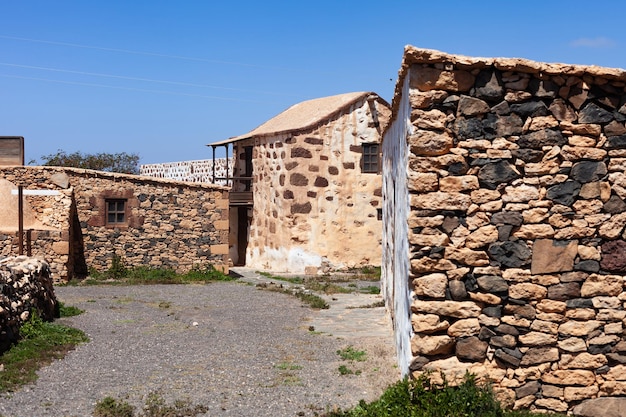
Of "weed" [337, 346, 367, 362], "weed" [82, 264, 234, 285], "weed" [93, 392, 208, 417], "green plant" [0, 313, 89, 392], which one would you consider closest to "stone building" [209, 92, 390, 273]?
"weed" [82, 264, 234, 285]

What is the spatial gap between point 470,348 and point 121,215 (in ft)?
45.1

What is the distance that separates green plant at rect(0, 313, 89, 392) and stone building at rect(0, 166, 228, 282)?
23.9ft

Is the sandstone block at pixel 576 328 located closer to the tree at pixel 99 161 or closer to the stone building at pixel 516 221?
the stone building at pixel 516 221

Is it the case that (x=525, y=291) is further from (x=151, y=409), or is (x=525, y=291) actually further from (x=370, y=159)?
(x=370, y=159)

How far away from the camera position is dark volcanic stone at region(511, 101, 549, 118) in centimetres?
627

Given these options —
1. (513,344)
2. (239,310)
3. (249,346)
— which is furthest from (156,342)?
(513,344)

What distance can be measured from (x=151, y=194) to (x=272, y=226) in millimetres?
4382

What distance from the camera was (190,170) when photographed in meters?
32.1

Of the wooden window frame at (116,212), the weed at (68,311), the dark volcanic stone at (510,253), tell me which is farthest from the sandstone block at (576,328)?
the wooden window frame at (116,212)

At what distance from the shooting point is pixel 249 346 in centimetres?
937

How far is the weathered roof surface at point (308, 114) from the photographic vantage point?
20.5m

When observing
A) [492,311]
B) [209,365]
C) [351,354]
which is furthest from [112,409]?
[492,311]

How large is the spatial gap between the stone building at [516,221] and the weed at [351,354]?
2.31 m

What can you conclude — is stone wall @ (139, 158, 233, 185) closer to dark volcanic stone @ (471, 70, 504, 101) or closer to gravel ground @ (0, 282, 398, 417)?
gravel ground @ (0, 282, 398, 417)
